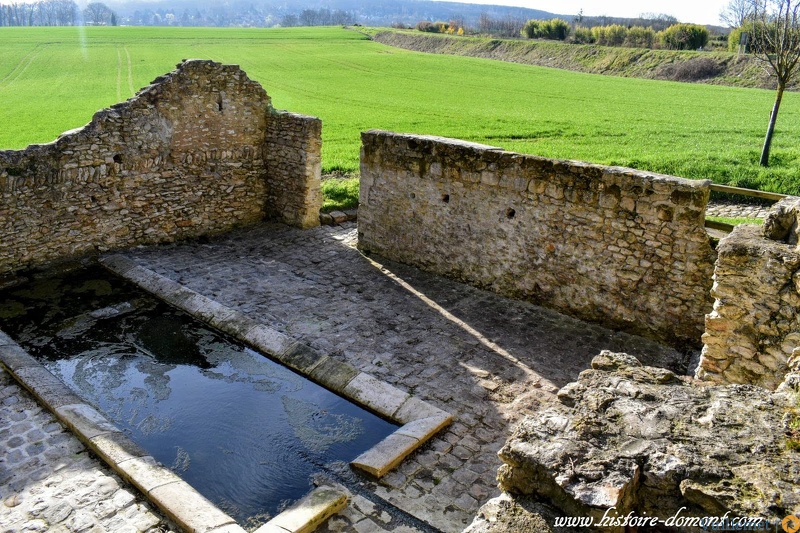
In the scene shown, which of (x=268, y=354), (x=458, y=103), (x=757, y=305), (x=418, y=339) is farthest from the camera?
(x=458, y=103)

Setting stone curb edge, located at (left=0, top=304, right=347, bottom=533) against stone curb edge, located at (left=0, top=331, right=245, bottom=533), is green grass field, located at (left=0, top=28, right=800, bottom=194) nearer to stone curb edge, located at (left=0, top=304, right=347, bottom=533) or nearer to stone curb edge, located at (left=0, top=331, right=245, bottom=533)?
stone curb edge, located at (left=0, top=331, right=245, bottom=533)

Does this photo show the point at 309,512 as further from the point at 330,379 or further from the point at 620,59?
the point at 620,59

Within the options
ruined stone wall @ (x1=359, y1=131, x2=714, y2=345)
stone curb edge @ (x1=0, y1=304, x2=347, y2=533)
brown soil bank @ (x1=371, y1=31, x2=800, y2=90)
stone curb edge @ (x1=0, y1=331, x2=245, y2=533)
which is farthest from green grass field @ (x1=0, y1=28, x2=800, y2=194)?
stone curb edge @ (x1=0, y1=304, x2=347, y2=533)

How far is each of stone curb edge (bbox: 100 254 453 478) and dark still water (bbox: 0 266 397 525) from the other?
5.5 inches

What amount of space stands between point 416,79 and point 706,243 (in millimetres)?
39335

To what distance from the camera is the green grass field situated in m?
19.7

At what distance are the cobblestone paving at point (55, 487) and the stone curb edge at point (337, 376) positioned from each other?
7.04 feet

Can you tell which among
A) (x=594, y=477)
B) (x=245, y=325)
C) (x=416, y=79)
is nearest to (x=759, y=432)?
(x=594, y=477)

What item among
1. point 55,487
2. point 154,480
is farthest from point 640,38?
point 55,487

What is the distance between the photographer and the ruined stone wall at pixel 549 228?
28.4 feet

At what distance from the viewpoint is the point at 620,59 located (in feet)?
203

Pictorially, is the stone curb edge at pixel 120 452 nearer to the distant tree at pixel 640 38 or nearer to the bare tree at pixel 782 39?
the bare tree at pixel 782 39

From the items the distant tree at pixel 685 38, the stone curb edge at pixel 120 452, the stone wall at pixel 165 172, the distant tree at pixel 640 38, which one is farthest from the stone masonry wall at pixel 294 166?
the distant tree at pixel 640 38

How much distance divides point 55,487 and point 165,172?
8020mm
